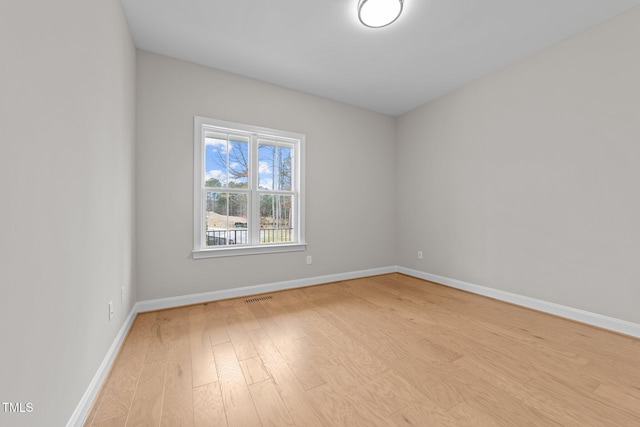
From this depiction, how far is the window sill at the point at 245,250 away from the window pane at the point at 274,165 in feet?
2.64

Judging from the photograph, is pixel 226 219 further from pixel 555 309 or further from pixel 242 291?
pixel 555 309

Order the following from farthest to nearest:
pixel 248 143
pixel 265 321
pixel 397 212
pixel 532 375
Answer: pixel 397 212
pixel 248 143
pixel 265 321
pixel 532 375

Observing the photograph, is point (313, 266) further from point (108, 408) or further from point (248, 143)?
point (108, 408)

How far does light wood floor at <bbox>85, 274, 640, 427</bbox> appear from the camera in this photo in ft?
4.08

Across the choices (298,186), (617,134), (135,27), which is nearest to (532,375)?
(617,134)

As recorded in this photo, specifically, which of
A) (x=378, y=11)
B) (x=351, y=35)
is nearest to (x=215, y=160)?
(x=351, y=35)

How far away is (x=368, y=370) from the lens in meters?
1.59

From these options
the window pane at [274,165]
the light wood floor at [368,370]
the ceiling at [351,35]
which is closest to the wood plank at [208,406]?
the light wood floor at [368,370]

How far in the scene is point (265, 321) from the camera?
2.35 m

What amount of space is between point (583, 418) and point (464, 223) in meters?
2.41

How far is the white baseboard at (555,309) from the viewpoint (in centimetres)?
210

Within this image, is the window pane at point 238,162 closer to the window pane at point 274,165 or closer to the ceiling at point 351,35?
the window pane at point 274,165

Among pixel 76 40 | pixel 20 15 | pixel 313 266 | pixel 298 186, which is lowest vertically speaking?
pixel 313 266

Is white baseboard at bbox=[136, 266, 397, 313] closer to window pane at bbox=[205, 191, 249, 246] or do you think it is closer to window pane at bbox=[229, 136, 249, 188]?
window pane at bbox=[205, 191, 249, 246]
